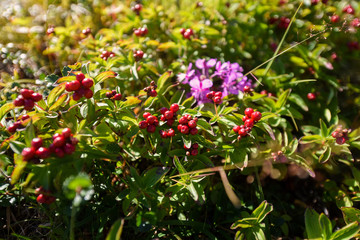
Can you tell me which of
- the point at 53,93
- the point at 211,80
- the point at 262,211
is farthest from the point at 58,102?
the point at 262,211

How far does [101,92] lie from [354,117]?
2330 mm

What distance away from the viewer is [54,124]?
65.9 inches

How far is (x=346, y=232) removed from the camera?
161 centimetres

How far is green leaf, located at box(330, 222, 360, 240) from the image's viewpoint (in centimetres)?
159

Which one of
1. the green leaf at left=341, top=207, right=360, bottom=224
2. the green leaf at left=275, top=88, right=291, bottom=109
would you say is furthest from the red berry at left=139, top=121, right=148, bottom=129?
the green leaf at left=341, top=207, right=360, bottom=224

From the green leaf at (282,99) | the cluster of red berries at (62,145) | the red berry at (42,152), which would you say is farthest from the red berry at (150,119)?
the green leaf at (282,99)

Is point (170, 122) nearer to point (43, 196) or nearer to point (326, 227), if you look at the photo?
point (43, 196)

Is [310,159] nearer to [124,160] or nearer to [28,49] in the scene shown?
[124,160]

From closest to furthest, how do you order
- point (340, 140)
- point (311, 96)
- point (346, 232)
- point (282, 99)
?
point (346, 232), point (340, 140), point (282, 99), point (311, 96)

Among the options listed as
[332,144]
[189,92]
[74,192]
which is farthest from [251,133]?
[74,192]

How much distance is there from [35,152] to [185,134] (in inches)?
32.1

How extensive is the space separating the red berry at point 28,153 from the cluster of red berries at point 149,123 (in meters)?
0.58

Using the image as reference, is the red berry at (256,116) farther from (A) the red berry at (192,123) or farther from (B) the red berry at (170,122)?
(B) the red berry at (170,122)

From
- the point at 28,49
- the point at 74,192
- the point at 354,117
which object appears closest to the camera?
the point at 74,192
